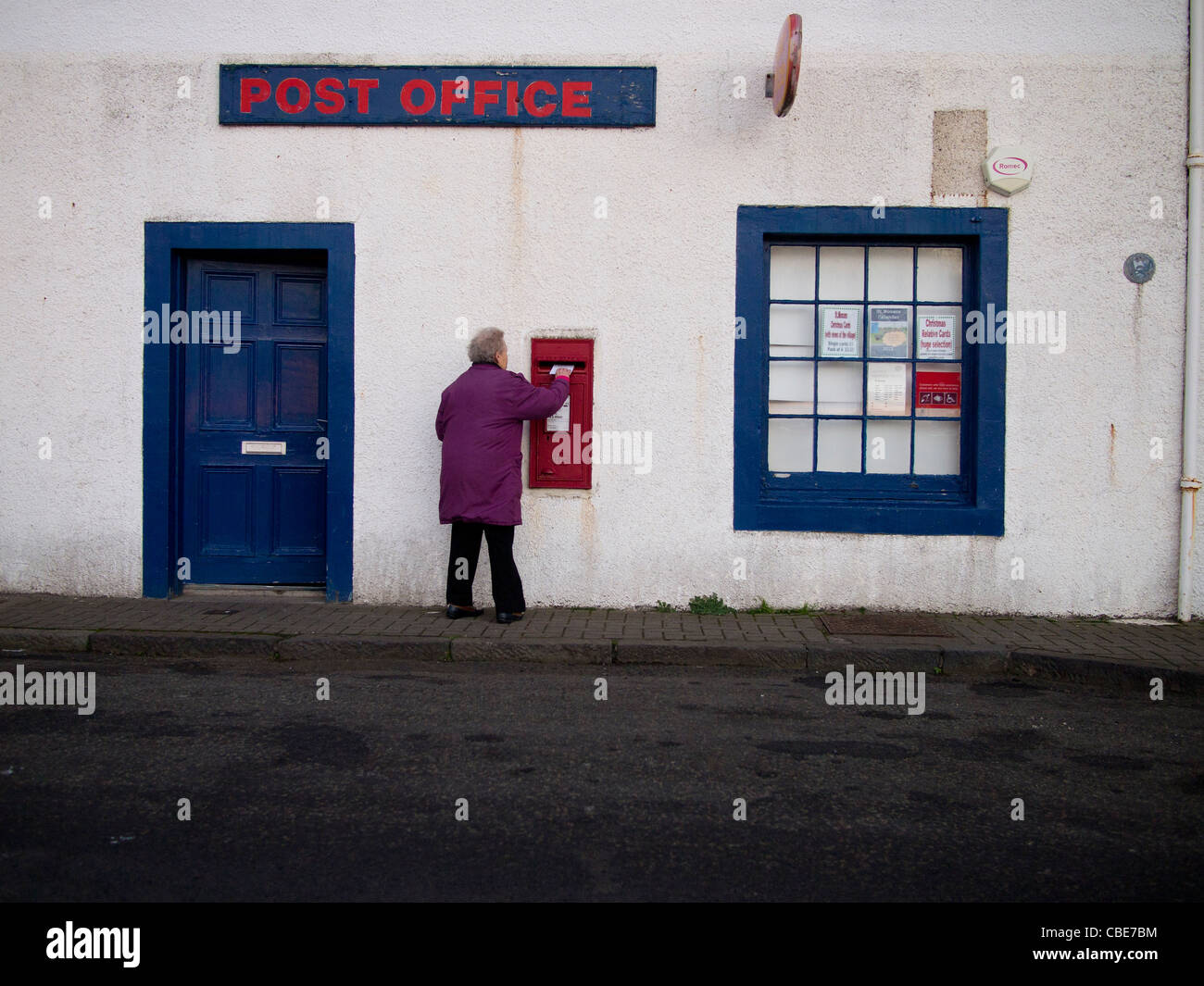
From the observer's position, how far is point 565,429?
7535 millimetres

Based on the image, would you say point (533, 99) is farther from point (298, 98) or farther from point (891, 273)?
point (891, 273)

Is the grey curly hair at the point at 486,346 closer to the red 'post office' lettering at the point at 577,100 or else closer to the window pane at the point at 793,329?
the red 'post office' lettering at the point at 577,100

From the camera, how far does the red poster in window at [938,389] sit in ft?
25.3

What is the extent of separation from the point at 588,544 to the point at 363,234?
2951 mm

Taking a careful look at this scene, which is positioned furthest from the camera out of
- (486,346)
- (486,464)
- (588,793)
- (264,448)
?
(264,448)

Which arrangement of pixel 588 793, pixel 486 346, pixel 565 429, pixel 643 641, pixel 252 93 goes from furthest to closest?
1. pixel 252 93
2. pixel 565 429
3. pixel 486 346
4. pixel 643 641
5. pixel 588 793

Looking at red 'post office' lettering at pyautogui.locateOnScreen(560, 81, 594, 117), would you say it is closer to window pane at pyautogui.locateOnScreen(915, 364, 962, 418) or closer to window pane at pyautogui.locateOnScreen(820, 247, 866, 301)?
window pane at pyautogui.locateOnScreen(820, 247, 866, 301)

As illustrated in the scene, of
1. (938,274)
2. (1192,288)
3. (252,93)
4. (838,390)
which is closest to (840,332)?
(838,390)

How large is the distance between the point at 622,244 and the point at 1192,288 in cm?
420

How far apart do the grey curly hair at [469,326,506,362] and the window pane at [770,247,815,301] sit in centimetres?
222

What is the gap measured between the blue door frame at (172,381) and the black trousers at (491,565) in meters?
1.08

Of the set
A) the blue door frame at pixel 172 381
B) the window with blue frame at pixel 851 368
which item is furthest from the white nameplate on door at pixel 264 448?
the window with blue frame at pixel 851 368

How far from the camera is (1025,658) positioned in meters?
6.15
